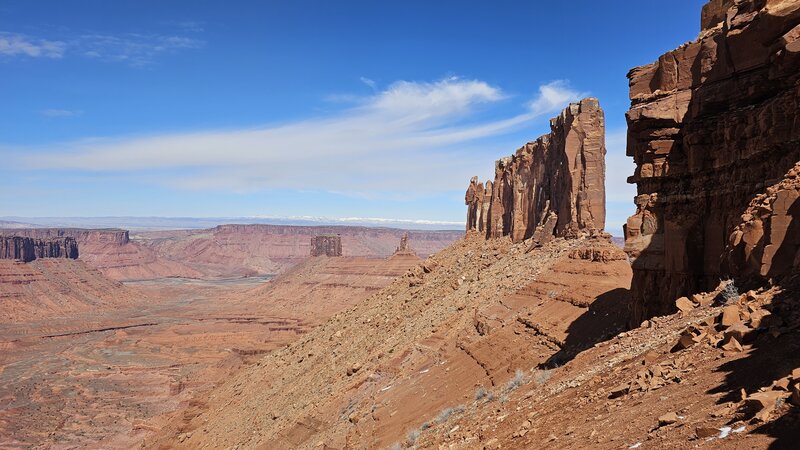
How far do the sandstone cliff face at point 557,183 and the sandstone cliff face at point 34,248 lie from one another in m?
135

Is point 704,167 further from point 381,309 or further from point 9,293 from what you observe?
point 9,293

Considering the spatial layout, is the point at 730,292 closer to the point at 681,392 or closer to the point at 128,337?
the point at 681,392

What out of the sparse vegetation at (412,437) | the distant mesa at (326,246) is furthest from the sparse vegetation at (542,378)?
the distant mesa at (326,246)

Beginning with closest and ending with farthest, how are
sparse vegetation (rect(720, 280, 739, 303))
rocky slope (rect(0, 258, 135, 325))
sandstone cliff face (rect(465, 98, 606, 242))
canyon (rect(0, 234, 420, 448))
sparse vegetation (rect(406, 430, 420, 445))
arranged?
sparse vegetation (rect(720, 280, 739, 303)) < sparse vegetation (rect(406, 430, 420, 445)) < sandstone cliff face (rect(465, 98, 606, 242)) < canyon (rect(0, 234, 420, 448)) < rocky slope (rect(0, 258, 135, 325))

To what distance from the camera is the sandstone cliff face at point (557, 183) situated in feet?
113

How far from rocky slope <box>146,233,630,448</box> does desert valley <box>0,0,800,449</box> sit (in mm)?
151

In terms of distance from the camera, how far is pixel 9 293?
412 ft

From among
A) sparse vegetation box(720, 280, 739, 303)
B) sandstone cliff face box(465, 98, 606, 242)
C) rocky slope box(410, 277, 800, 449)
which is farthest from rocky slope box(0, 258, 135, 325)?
sparse vegetation box(720, 280, 739, 303)

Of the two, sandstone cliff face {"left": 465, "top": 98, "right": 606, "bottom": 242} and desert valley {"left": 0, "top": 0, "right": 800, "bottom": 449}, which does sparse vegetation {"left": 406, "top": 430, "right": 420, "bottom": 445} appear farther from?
sandstone cliff face {"left": 465, "top": 98, "right": 606, "bottom": 242}

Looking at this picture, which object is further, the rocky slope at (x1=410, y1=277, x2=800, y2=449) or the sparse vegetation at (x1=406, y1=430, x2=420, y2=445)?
the sparse vegetation at (x1=406, y1=430, x2=420, y2=445)

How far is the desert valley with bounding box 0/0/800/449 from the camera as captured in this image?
927cm

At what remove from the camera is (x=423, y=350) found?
1150 inches

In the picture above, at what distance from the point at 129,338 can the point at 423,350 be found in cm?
7935

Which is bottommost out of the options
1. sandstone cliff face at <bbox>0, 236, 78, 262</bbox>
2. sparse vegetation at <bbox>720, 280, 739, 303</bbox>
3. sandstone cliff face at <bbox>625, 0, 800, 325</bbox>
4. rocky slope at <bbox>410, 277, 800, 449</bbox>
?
sandstone cliff face at <bbox>0, 236, 78, 262</bbox>
